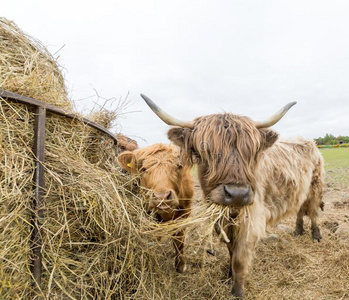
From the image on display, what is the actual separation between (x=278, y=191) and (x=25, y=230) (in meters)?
3.34

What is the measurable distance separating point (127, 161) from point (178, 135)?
31.7 inches

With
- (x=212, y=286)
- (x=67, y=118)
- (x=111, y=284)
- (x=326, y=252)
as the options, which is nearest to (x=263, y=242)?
(x=326, y=252)

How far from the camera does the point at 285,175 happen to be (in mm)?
4352

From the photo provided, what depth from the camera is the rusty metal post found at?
2.11m

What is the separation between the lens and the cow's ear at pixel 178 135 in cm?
311

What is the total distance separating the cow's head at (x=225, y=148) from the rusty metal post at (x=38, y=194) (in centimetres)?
107

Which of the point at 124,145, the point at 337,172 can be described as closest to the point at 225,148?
the point at 124,145

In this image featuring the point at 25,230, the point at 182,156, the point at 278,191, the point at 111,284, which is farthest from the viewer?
the point at 278,191

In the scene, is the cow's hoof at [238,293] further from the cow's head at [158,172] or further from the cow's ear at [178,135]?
the cow's ear at [178,135]

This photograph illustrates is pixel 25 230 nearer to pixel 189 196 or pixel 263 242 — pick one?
pixel 189 196

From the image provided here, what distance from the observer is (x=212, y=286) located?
11.1 ft

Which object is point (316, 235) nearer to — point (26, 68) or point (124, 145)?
point (124, 145)

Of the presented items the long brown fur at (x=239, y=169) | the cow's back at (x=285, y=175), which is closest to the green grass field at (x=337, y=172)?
the cow's back at (x=285, y=175)

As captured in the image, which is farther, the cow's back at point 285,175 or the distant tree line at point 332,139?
the distant tree line at point 332,139
